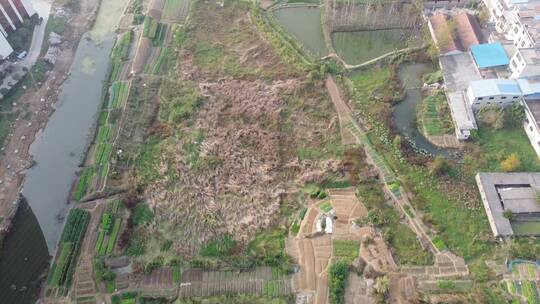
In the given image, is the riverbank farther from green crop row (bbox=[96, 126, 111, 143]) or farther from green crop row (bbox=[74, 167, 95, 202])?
green crop row (bbox=[96, 126, 111, 143])

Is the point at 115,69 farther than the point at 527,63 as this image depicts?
Yes

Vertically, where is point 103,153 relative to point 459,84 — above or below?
below

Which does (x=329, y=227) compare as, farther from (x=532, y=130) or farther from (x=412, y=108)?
(x=532, y=130)

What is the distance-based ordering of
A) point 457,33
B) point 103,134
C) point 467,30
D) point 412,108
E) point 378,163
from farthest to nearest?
point 457,33 → point 467,30 → point 412,108 → point 103,134 → point 378,163

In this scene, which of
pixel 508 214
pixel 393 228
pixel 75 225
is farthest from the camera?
pixel 75 225

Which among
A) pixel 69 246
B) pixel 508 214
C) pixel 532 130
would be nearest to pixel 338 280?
pixel 508 214

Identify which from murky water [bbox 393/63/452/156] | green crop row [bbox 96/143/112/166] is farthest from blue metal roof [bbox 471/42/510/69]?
green crop row [bbox 96/143/112/166]

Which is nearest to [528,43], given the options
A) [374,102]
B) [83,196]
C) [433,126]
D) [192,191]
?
[433,126]

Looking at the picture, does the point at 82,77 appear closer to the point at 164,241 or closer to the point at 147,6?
the point at 147,6
